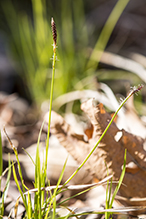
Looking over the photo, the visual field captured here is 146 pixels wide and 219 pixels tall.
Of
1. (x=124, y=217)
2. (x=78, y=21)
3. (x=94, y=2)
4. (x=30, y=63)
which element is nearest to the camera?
(x=124, y=217)

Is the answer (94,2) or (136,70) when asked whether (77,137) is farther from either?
(94,2)

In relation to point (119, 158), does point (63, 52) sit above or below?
above

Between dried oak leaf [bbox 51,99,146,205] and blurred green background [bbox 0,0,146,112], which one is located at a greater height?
blurred green background [bbox 0,0,146,112]

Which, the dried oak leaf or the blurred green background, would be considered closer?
A: the dried oak leaf

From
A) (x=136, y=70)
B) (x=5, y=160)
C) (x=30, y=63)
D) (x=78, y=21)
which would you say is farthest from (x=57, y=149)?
(x=78, y=21)

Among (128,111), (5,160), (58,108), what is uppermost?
(58,108)

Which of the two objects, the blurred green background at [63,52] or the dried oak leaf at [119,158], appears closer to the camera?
the dried oak leaf at [119,158]

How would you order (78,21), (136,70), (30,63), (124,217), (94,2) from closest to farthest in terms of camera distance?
(124,217) < (136,70) < (30,63) < (78,21) < (94,2)

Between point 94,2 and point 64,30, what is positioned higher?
point 94,2

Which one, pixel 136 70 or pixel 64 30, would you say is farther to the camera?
pixel 64 30

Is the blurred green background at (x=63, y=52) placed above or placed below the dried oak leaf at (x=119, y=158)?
above

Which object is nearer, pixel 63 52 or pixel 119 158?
pixel 119 158
